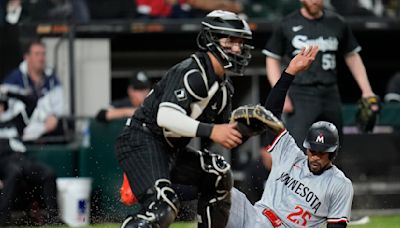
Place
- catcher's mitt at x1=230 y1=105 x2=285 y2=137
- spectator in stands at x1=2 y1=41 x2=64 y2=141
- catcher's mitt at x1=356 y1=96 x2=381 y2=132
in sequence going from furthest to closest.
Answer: spectator in stands at x1=2 y1=41 x2=64 y2=141, catcher's mitt at x1=356 y1=96 x2=381 y2=132, catcher's mitt at x1=230 y1=105 x2=285 y2=137

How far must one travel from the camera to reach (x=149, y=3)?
46.6 ft

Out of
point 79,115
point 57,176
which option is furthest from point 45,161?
point 79,115

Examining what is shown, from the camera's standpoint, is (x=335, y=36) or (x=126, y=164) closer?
(x=126, y=164)

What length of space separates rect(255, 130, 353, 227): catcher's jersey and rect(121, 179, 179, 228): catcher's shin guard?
3.47ft

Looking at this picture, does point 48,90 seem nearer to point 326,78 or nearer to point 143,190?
point 326,78

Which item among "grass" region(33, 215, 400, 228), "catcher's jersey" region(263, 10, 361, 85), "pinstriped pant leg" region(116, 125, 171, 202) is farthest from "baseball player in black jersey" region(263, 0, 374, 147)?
"pinstriped pant leg" region(116, 125, 171, 202)

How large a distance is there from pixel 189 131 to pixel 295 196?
4.30ft

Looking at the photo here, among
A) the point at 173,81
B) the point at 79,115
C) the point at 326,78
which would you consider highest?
the point at 173,81

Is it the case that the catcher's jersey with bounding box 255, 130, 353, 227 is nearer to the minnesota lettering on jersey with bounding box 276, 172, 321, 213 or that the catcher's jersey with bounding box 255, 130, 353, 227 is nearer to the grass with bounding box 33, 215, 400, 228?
the minnesota lettering on jersey with bounding box 276, 172, 321, 213

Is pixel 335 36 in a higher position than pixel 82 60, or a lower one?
higher

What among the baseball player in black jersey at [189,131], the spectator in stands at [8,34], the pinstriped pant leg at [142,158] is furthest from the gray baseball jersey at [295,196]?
the spectator in stands at [8,34]

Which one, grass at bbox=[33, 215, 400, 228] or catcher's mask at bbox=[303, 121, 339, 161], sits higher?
catcher's mask at bbox=[303, 121, 339, 161]

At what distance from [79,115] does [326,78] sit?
444 cm

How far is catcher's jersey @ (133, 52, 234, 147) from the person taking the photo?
723cm
